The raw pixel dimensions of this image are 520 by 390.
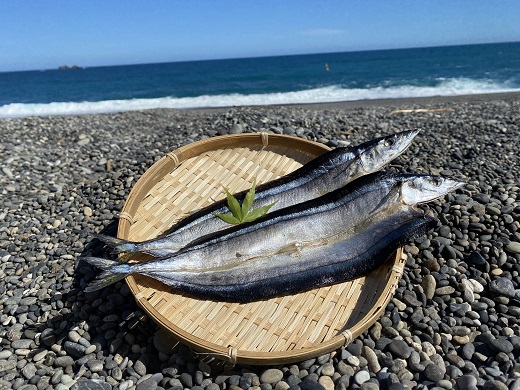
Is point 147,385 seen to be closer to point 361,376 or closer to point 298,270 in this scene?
point 298,270

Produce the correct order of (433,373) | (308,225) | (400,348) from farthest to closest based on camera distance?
(308,225)
(400,348)
(433,373)

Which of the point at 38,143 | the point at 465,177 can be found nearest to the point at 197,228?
the point at 465,177

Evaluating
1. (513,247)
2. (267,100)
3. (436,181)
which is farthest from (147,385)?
(267,100)

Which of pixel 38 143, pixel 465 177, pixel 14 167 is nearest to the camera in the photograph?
pixel 465 177

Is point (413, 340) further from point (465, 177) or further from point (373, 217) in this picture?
point (465, 177)

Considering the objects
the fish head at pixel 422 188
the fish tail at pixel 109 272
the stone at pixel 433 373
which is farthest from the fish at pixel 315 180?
the stone at pixel 433 373

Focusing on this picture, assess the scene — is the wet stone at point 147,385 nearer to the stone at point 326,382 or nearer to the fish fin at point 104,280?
the fish fin at point 104,280
